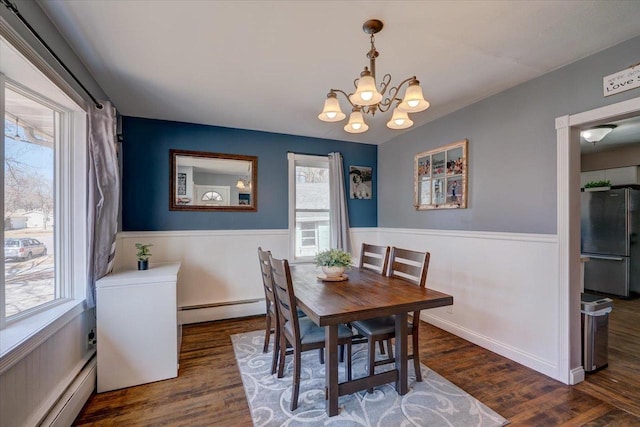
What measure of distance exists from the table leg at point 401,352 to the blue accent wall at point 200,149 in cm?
229

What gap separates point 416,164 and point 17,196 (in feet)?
11.8

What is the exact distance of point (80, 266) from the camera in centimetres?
212

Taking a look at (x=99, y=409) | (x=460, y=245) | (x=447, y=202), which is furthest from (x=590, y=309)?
(x=99, y=409)

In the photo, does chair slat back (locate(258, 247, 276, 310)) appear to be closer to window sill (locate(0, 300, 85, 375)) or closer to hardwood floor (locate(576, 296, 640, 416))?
window sill (locate(0, 300, 85, 375))

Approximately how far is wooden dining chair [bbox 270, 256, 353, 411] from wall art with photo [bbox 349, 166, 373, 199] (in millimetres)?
2509

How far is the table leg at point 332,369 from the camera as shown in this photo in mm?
1712

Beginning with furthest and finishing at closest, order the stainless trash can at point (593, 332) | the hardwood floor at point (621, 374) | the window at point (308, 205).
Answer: the window at point (308, 205)
the stainless trash can at point (593, 332)
the hardwood floor at point (621, 374)

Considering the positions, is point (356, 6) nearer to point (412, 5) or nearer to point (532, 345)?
point (412, 5)

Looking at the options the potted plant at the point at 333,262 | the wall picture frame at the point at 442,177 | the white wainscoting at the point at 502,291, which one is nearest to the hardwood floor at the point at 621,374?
the white wainscoting at the point at 502,291

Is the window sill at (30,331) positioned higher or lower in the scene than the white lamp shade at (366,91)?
lower

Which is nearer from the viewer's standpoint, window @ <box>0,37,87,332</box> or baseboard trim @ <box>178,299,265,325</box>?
window @ <box>0,37,87,332</box>

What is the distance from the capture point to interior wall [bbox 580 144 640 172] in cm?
445

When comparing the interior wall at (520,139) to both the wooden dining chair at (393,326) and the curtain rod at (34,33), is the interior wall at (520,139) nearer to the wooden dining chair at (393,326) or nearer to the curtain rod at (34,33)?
the wooden dining chair at (393,326)

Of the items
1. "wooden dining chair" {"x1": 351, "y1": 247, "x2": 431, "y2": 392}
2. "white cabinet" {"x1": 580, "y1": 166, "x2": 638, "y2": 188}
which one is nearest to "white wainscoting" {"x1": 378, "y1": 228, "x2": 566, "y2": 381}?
"wooden dining chair" {"x1": 351, "y1": 247, "x2": 431, "y2": 392}
